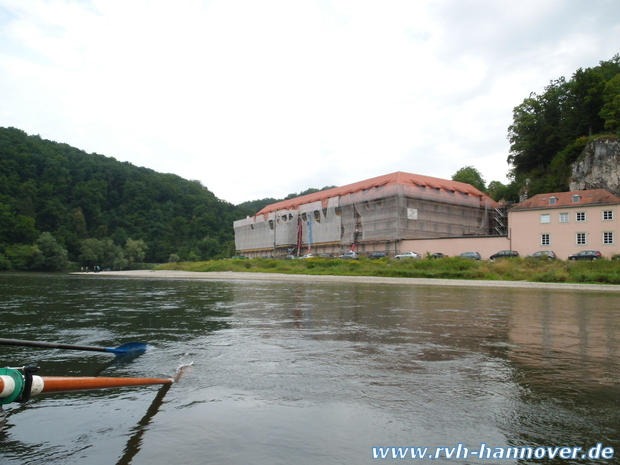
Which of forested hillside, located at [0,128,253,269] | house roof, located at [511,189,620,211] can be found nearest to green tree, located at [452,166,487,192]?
house roof, located at [511,189,620,211]

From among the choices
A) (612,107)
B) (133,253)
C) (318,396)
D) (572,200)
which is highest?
(612,107)

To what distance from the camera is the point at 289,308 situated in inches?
668

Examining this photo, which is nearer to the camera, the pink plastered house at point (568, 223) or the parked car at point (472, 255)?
the pink plastered house at point (568, 223)

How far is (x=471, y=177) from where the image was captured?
91125mm

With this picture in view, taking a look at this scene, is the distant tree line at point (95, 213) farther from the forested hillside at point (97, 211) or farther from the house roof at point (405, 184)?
the house roof at point (405, 184)

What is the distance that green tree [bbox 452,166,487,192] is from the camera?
296 feet

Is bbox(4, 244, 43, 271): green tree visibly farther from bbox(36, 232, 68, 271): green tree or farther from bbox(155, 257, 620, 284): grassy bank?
bbox(155, 257, 620, 284): grassy bank

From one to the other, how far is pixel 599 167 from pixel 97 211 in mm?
119844

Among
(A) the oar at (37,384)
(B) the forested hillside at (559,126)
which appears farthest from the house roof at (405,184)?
(A) the oar at (37,384)

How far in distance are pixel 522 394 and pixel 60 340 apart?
9.06 meters

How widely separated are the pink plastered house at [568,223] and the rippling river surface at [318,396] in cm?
3870

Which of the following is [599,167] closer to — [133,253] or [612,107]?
[612,107]

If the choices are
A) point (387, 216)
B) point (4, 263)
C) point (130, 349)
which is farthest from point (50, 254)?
point (130, 349)

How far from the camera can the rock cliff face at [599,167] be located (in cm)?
5088
